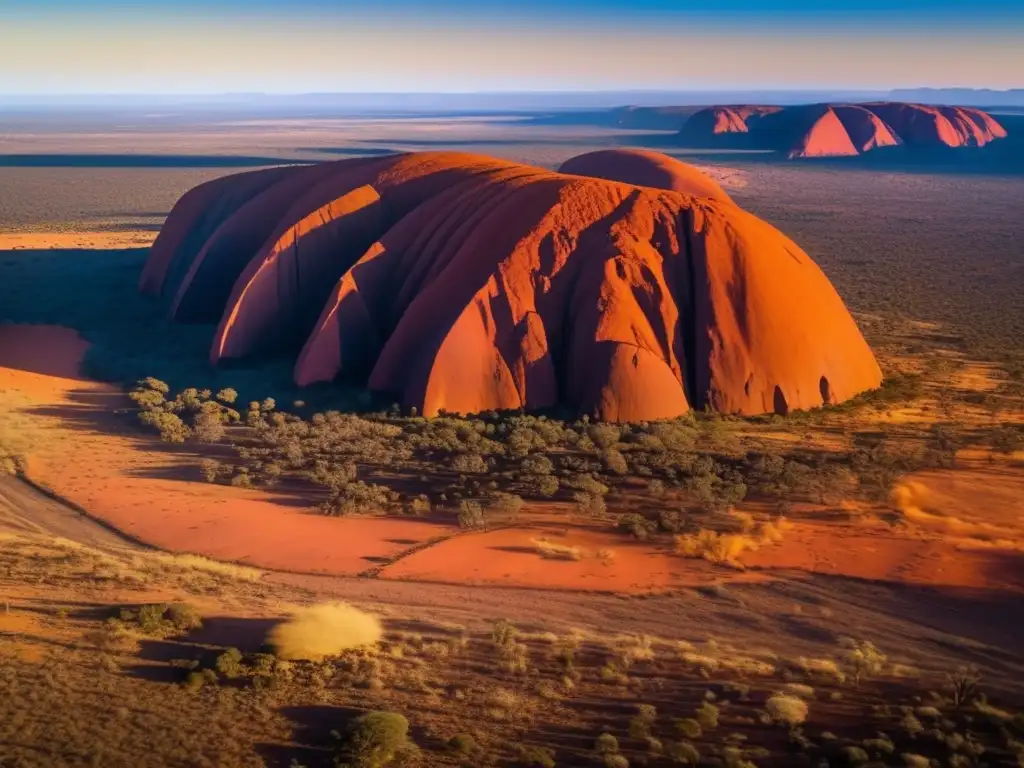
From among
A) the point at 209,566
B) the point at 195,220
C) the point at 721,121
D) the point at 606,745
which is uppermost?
the point at 721,121

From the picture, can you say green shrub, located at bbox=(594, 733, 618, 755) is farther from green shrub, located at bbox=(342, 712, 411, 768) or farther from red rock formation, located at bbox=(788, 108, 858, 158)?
red rock formation, located at bbox=(788, 108, 858, 158)

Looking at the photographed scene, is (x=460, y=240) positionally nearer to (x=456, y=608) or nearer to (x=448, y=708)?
(x=456, y=608)

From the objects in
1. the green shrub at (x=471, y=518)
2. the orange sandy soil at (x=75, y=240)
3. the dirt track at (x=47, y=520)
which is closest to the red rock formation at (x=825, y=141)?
the orange sandy soil at (x=75, y=240)

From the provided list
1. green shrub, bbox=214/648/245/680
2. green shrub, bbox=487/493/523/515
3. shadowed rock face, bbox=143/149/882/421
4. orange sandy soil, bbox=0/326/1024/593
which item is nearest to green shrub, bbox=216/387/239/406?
shadowed rock face, bbox=143/149/882/421

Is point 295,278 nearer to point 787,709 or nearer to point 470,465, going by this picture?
point 470,465

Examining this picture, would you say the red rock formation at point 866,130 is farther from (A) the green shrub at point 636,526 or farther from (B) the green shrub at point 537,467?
(A) the green shrub at point 636,526

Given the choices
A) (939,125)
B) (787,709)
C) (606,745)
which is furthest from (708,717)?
(939,125)

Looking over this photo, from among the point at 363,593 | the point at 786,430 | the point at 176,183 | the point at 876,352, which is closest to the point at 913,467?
the point at 786,430
